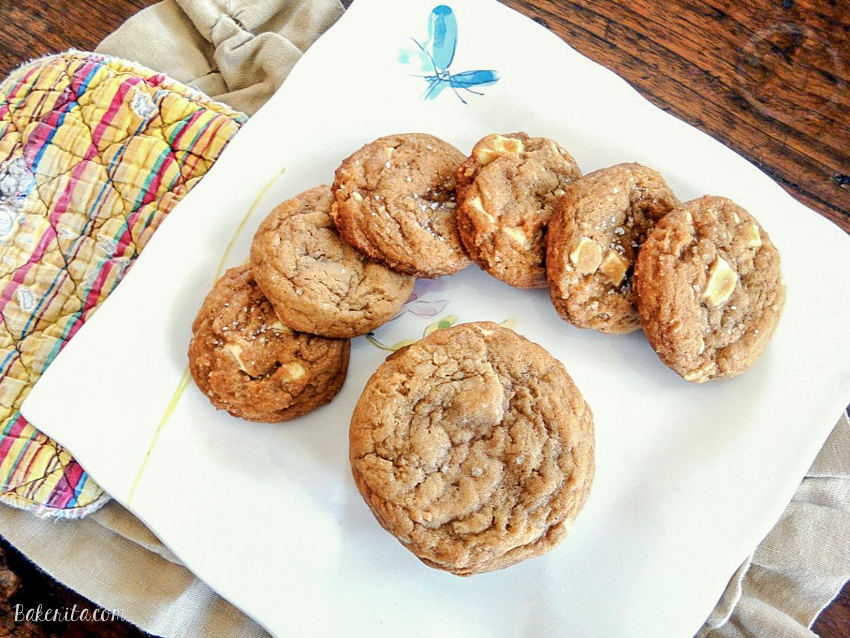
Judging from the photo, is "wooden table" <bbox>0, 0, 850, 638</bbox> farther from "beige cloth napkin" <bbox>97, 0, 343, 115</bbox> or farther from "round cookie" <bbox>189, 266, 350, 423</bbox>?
"round cookie" <bbox>189, 266, 350, 423</bbox>

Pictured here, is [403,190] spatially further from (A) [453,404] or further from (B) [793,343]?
(B) [793,343]

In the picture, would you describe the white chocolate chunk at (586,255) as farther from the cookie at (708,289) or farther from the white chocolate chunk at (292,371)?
the white chocolate chunk at (292,371)

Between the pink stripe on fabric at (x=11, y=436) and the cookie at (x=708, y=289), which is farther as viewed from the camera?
the pink stripe on fabric at (x=11, y=436)

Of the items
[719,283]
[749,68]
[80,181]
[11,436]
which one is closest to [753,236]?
[719,283]

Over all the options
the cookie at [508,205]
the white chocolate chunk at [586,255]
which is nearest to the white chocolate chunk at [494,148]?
the cookie at [508,205]

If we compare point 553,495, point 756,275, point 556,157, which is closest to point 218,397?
point 553,495

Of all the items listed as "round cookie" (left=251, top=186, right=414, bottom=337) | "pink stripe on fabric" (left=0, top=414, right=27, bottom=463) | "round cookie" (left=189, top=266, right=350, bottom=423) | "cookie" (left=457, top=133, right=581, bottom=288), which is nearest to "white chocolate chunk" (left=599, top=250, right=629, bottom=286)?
"cookie" (left=457, top=133, right=581, bottom=288)

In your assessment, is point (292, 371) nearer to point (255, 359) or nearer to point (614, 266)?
point (255, 359)

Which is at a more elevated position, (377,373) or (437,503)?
(377,373)
